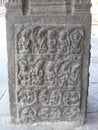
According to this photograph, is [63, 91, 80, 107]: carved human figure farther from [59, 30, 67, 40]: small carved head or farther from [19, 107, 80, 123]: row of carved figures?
[59, 30, 67, 40]: small carved head

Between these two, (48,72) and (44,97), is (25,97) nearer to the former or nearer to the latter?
(44,97)

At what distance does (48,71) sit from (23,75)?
0.18 meters

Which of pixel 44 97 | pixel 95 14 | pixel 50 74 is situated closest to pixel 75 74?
pixel 50 74

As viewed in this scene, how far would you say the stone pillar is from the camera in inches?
84.4

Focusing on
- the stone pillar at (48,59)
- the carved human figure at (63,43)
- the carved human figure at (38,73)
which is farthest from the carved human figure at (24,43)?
the carved human figure at (63,43)

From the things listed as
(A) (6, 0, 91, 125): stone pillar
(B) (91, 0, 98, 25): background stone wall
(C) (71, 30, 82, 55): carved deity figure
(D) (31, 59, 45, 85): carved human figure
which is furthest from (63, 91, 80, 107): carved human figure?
(B) (91, 0, 98, 25): background stone wall

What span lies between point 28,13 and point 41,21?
0.10 metres

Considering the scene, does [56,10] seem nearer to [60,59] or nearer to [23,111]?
[60,59]

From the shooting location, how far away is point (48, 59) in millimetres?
2240

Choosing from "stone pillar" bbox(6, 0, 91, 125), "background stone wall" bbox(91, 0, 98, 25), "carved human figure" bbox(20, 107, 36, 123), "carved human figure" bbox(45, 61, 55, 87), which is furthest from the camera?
A: "background stone wall" bbox(91, 0, 98, 25)

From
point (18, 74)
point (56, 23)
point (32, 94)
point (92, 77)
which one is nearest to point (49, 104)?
point (32, 94)

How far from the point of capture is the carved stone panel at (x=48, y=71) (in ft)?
7.14

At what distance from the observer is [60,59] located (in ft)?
7.34

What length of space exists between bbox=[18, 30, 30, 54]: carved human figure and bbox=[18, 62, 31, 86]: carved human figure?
0.09 meters
